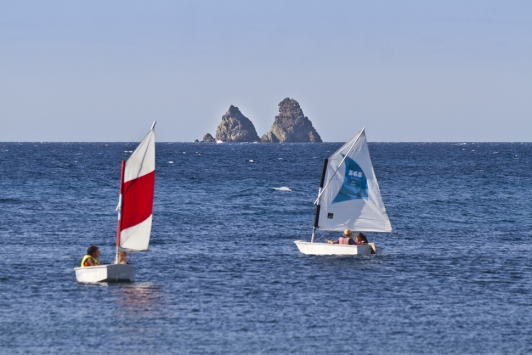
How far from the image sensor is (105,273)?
3456cm

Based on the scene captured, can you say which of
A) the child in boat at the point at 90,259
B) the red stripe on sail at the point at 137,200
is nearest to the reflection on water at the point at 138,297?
the child in boat at the point at 90,259

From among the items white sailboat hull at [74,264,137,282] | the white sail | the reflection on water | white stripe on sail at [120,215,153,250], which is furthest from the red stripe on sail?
the white sail

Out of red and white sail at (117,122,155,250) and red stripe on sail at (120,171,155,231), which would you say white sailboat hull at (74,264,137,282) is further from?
red stripe on sail at (120,171,155,231)

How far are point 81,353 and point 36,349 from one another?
1.43 metres

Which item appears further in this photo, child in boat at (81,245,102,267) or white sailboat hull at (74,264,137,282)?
child in boat at (81,245,102,267)

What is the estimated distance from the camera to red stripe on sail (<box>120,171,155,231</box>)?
35.8 m

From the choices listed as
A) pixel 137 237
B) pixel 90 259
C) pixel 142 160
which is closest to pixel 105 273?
pixel 90 259

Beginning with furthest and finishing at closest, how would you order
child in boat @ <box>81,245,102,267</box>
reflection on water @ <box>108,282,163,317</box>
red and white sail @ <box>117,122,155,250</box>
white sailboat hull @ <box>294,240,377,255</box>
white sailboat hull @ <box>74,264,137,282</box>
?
1. white sailboat hull @ <box>294,240,377,255</box>
2. child in boat @ <box>81,245,102,267</box>
3. red and white sail @ <box>117,122,155,250</box>
4. white sailboat hull @ <box>74,264,137,282</box>
5. reflection on water @ <box>108,282,163,317</box>

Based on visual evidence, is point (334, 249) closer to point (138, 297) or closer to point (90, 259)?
point (90, 259)

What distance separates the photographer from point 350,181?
47750 millimetres

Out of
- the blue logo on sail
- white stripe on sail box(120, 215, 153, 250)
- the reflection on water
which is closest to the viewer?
the reflection on water

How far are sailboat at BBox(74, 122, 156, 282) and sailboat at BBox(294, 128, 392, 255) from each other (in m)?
13.5

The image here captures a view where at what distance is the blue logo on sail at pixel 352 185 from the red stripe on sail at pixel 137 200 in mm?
14407

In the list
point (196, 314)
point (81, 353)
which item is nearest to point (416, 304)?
point (196, 314)
